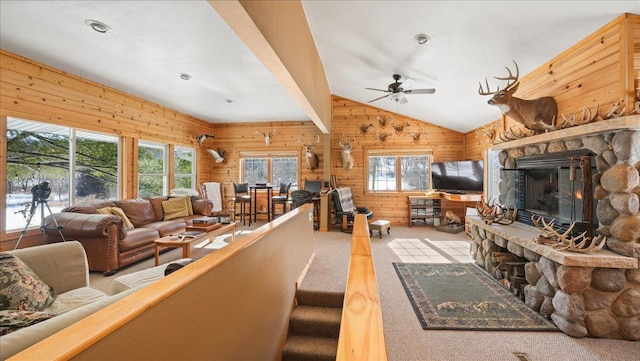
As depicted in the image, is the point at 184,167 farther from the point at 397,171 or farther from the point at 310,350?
the point at 310,350

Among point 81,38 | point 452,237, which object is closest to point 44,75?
point 81,38

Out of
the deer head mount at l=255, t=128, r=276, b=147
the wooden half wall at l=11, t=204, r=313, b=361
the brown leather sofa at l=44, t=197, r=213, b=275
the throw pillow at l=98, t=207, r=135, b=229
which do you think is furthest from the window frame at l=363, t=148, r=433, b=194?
the throw pillow at l=98, t=207, r=135, b=229

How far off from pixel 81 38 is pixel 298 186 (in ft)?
17.0

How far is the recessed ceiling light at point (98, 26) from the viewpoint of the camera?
2793 millimetres

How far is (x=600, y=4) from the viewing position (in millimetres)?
2225

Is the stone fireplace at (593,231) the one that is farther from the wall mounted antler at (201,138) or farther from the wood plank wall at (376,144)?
the wall mounted antler at (201,138)

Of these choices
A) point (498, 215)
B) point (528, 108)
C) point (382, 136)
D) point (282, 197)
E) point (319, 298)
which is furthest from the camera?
point (382, 136)

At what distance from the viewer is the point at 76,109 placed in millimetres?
4180

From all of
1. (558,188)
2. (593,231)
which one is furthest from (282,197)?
(593,231)

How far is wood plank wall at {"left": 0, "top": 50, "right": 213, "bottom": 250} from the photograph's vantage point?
3393mm

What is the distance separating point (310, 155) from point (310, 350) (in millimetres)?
5020

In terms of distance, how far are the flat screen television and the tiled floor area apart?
1.34m

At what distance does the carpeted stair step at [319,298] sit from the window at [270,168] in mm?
4730

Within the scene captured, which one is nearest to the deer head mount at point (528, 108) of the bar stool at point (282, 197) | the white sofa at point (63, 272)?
the white sofa at point (63, 272)
